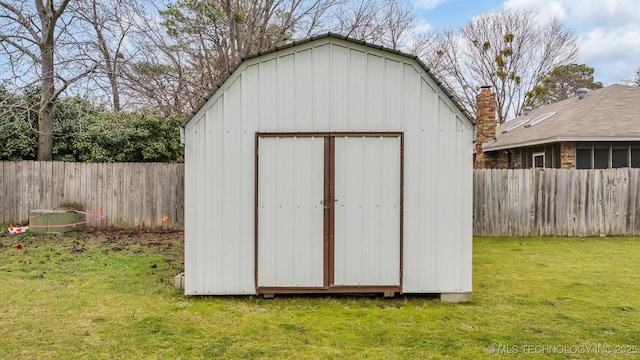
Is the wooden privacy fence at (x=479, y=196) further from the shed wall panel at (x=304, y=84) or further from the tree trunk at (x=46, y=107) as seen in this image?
the shed wall panel at (x=304, y=84)

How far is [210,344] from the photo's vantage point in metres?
3.90

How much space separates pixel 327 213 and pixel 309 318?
1.26 metres

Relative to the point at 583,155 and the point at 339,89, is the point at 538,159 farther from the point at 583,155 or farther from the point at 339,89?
the point at 339,89

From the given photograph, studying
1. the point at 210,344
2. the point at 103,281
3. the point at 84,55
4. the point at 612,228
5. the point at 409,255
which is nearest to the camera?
the point at 210,344

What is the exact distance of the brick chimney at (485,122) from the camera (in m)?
14.8

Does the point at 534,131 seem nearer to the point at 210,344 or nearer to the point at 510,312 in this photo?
the point at 510,312

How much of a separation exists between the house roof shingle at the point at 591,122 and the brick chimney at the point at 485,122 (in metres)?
0.47

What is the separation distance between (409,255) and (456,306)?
81 cm

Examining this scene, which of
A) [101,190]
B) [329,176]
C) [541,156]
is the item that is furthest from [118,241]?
[541,156]

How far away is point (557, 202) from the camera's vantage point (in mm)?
10375

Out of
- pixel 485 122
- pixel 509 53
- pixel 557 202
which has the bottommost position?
pixel 557 202

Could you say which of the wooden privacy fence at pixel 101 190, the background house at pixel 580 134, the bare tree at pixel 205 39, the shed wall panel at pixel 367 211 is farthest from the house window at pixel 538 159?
the wooden privacy fence at pixel 101 190

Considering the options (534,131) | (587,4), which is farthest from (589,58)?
(534,131)

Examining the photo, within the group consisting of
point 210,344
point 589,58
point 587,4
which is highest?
point 587,4
